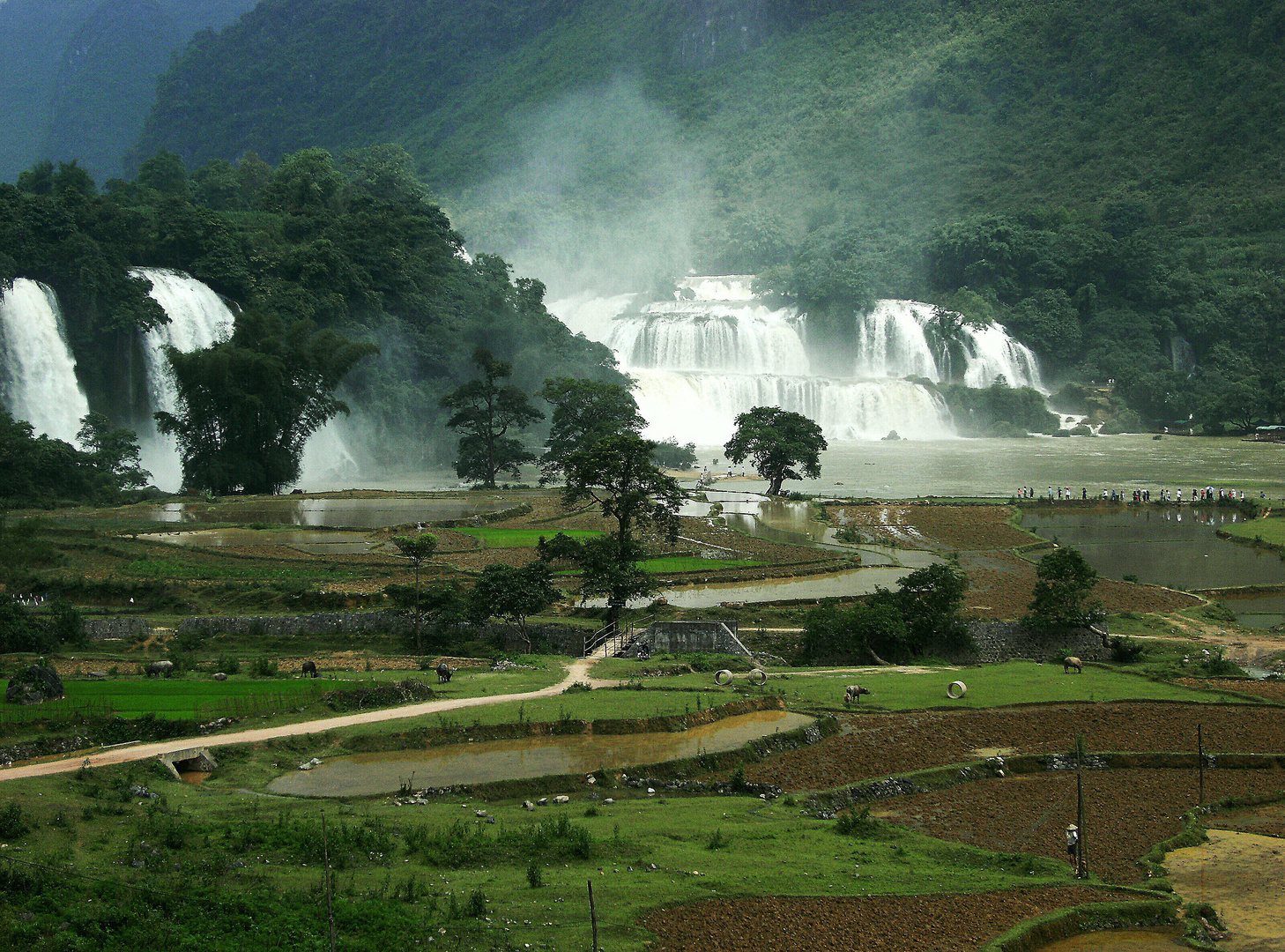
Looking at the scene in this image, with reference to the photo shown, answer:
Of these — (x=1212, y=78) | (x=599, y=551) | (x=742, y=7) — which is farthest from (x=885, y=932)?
(x=742, y=7)

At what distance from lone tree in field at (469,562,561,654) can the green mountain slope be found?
76277 millimetres

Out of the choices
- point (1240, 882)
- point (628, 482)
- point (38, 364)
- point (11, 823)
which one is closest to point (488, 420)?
point (38, 364)

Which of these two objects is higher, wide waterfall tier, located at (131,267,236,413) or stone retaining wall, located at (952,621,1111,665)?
wide waterfall tier, located at (131,267,236,413)

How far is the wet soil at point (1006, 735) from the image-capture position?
595 inches

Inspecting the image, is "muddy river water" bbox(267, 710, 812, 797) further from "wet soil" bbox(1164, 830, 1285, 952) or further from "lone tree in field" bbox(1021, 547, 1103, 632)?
"lone tree in field" bbox(1021, 547, 1103, 632)

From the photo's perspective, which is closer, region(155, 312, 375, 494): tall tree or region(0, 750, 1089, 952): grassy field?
region(0, 750, 1089, 952): grassy field

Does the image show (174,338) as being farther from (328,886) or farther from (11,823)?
(328,886)

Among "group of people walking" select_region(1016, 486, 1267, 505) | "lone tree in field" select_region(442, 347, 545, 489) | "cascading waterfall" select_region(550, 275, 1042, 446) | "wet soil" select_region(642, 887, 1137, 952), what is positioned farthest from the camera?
"cascading waterfall" select_region(550, 275, 1042, 446)

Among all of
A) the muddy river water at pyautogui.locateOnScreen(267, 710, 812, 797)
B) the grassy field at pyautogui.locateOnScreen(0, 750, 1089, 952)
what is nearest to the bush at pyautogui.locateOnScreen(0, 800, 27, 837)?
the grassy field at pyautogui.locateOnScreen(0, 750, 1089, 952)

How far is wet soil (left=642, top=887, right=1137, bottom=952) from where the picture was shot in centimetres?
945

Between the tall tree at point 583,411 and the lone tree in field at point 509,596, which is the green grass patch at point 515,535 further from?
the tall tree at point 583,411

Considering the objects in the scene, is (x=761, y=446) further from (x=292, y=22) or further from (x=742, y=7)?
(x=292, y=22)

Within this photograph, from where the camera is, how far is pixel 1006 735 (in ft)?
54.7

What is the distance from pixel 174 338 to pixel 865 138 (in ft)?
402
